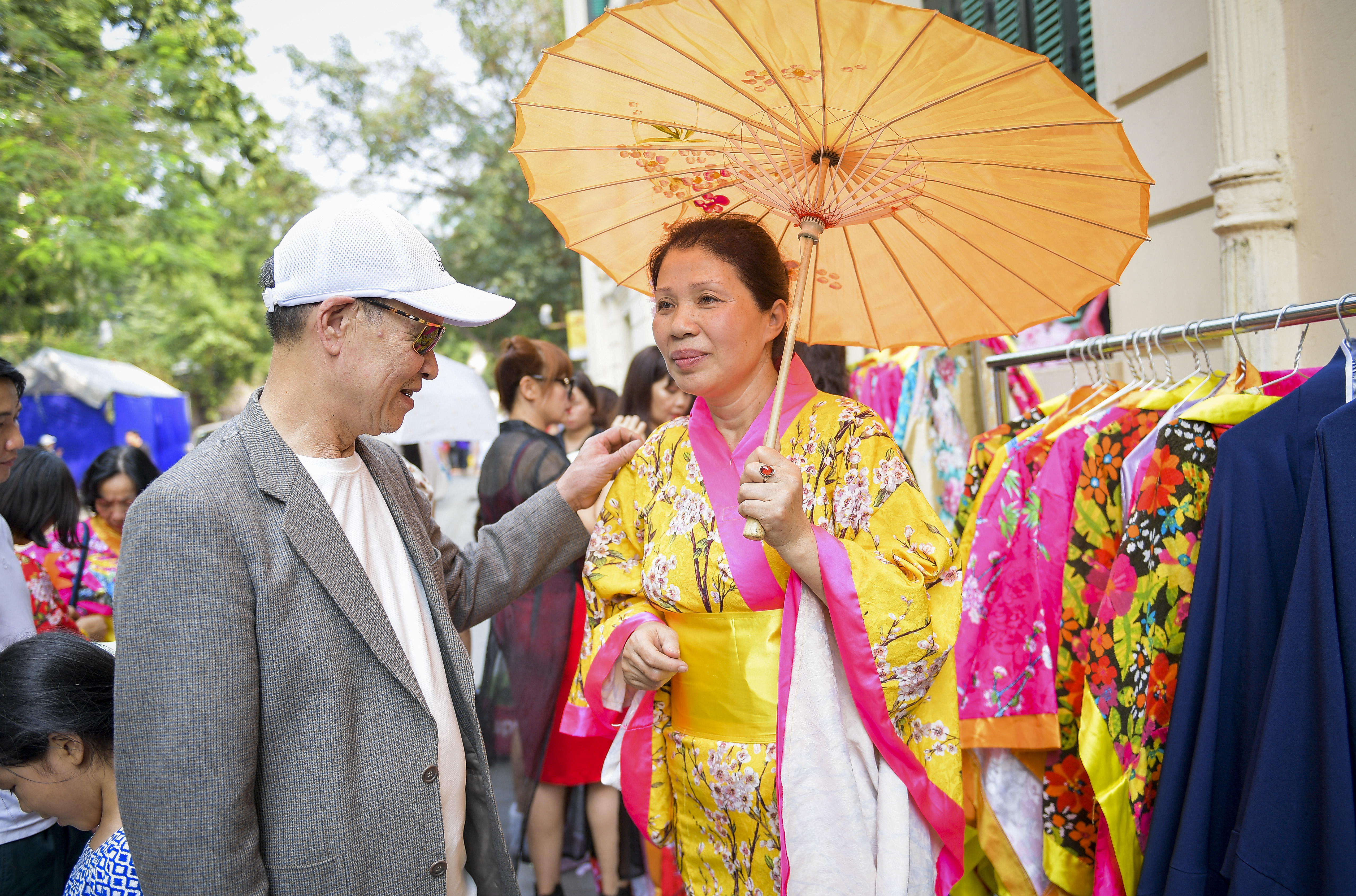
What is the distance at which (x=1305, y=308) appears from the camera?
1749 millimetres

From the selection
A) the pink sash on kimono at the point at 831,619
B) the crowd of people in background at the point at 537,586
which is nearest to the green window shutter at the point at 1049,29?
the crowd of people in background at the point at 537,586

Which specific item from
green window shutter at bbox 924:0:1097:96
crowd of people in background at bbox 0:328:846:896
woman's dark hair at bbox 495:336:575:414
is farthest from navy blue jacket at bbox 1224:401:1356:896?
green window shutter at bbox 924:0:1097:96

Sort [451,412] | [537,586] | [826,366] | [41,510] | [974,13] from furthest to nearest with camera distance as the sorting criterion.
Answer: [451,412] → [974,13] → [41,510] → [826,366] → [537,586]

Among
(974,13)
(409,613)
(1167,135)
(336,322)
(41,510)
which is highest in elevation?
(974,13)

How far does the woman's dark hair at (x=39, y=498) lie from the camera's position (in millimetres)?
3438

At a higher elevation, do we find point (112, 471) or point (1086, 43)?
point (1086, 43)

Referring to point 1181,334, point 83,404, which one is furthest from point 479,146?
point 1181,334

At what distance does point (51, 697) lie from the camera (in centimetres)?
174

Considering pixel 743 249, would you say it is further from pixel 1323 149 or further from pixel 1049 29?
pixel 1049 29

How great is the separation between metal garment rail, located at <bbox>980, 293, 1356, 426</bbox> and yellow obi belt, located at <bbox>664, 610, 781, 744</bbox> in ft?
3.99

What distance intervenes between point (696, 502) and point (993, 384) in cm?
173

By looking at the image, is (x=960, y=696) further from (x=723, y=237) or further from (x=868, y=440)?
(x=723, y=237)

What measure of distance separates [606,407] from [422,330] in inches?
136

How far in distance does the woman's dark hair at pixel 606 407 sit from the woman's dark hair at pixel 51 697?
9.63ft
